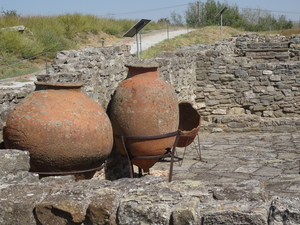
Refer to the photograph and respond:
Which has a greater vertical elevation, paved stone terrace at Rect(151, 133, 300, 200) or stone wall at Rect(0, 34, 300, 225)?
stone wall at Rect(0, 34, 300, 225)

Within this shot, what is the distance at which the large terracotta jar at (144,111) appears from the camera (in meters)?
Answer: 4.79

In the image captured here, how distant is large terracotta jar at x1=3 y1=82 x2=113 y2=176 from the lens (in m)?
3.69

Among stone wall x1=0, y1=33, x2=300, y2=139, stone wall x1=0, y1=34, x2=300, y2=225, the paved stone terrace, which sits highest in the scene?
stone wall x1=0, y1=34, x2=300, y2=225

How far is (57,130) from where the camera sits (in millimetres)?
3703

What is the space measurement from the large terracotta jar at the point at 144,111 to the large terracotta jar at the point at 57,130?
808 millimetres

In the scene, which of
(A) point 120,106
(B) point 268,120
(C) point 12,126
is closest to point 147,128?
(A) point 120,106

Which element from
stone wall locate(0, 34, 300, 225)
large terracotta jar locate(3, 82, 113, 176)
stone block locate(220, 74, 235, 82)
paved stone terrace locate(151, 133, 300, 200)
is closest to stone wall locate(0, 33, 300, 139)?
stone block locate(220, 74, 235, 82)

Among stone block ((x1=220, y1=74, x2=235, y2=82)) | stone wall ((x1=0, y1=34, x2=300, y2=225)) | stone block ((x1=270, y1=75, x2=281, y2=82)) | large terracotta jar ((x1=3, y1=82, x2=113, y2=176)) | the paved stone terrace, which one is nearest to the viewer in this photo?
stone wall ((x1=0, y1=34, x2=300, y2=225))

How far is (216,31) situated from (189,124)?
18566 millimetres

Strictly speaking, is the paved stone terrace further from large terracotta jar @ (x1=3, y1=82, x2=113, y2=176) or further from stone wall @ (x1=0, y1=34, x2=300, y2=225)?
stone wall @ (x1=0, y1=34, x2=300, y2=225)

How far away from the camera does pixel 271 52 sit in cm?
1313

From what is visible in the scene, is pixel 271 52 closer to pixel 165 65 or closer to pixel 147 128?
pixel 165 65

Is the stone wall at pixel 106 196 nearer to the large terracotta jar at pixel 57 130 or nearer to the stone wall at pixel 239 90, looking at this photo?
the large terracotta jar at pixel 57 130

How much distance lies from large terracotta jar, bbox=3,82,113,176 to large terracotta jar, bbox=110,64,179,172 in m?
0.81
